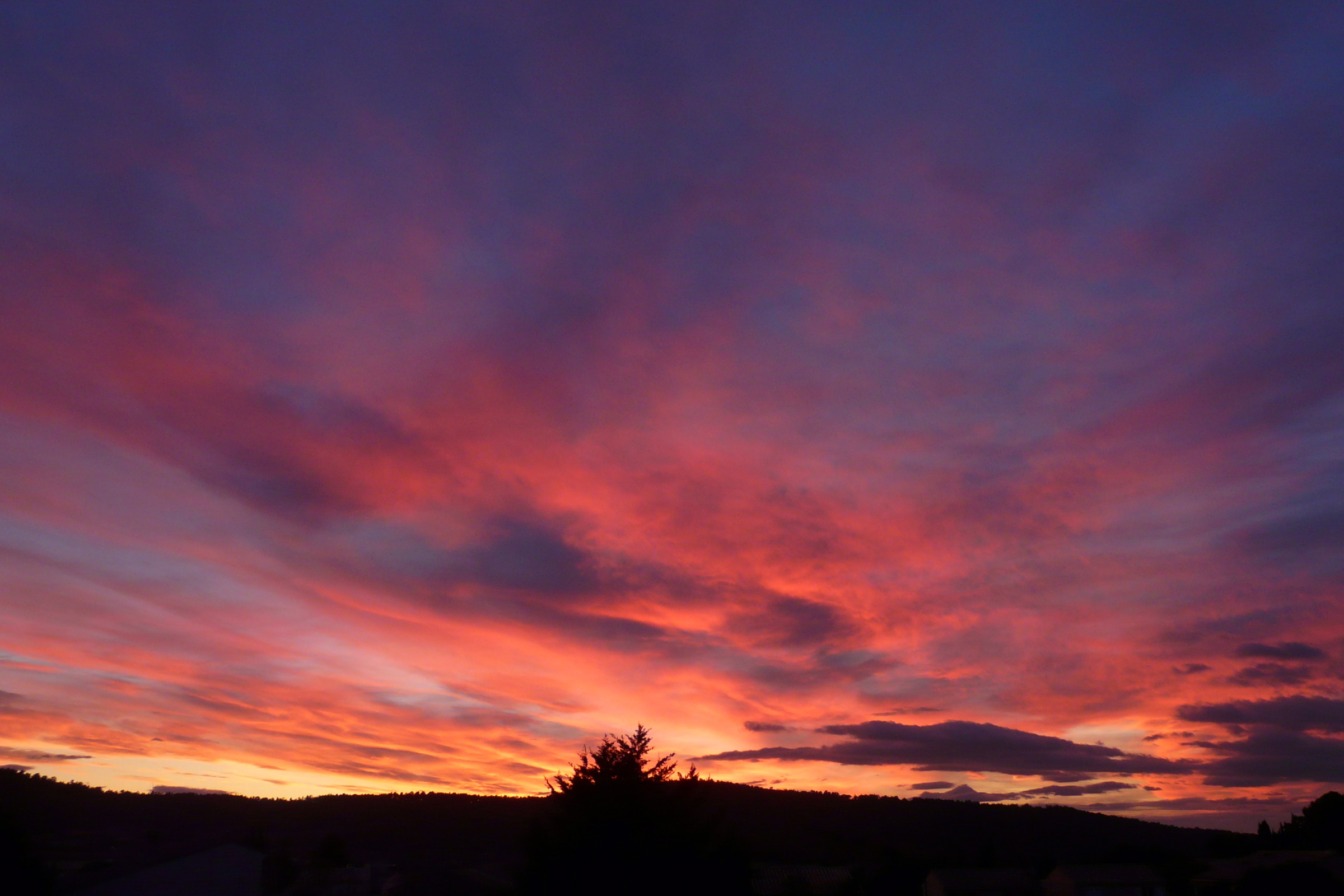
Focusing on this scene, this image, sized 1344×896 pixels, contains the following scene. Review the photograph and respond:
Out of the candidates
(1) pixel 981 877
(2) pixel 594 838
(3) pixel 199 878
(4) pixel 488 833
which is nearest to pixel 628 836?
(2) pixel 594 838

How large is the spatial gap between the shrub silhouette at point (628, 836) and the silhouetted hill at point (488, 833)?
52.0 metres

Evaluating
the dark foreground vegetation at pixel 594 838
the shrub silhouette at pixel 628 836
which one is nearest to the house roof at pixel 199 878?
the dark foreground vegetation at pixel 594 838

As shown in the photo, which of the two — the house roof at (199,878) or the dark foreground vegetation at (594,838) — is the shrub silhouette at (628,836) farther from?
the house roof at (199,878)

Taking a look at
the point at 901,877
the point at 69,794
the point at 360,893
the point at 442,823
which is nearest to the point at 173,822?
the point at 69,794

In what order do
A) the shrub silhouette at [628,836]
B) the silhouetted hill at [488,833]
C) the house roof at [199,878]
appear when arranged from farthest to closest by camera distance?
the silhouetted hill at [488,833], the house roof at [199,878], the shrub silhouette at [628,836]

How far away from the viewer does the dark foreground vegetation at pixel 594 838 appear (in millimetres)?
22531

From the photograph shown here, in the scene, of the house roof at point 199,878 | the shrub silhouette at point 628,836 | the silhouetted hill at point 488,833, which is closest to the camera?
the shrub silhouette at point 628,836

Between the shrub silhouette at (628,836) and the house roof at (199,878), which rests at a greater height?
the shrub silhouette at (628,836)

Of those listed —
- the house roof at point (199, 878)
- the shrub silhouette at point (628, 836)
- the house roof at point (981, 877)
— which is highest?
the shrub silhouette at point (628, 836)

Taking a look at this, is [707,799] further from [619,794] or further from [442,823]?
[442,823]

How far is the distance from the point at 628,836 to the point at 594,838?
91cm

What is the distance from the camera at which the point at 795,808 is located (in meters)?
181

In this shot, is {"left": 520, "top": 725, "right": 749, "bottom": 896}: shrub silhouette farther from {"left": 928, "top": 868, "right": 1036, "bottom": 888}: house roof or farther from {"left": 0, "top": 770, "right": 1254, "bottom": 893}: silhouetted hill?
Answer: {"left": 928, "top": 868, "right": 1036, "bottom": 888}: house roof

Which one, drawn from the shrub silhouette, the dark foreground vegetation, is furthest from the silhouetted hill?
the shrub silhouette
